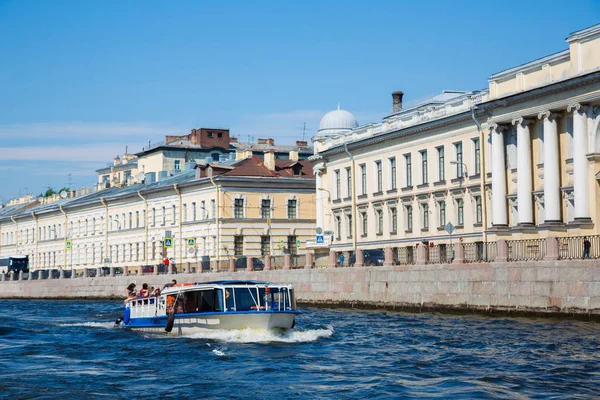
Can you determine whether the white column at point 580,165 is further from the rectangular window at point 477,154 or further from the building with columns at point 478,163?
the rectangular window at point 477,154

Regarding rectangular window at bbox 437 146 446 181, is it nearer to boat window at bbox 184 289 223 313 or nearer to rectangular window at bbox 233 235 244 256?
rectangular window at bbox 233 235 244 256

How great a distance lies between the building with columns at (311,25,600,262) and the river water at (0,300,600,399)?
39.2ft

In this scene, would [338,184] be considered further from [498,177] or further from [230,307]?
[230,307]

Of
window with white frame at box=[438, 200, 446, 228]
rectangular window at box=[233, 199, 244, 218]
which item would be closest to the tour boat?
window with white frame at box=[438, 200, 446, 228]

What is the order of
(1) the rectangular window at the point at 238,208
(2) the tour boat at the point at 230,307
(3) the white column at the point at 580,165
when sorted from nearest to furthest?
(2) the tour boat at the point at 230,307
(3) the white column at the point at 580,165
(1) the rectangular window at the point at 238,208

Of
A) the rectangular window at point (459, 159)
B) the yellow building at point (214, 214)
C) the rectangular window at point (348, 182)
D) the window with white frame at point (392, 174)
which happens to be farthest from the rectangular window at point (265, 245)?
the rectangular window at point (459, 159)

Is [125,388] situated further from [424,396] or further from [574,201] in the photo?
[574,201]

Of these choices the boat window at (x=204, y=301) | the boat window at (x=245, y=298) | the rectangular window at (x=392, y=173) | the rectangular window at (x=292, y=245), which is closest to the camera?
the boat window at (x=245, y=298)

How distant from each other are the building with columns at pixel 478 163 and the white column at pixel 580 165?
4 cm

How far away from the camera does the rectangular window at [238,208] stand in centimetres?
7775

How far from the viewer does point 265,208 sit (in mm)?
79562

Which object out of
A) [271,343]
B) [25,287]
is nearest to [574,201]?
[271,343]

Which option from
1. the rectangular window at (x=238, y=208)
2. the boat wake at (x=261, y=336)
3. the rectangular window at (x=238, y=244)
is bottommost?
the boat wake at (x=261, y=336)

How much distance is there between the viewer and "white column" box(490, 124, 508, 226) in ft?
173
